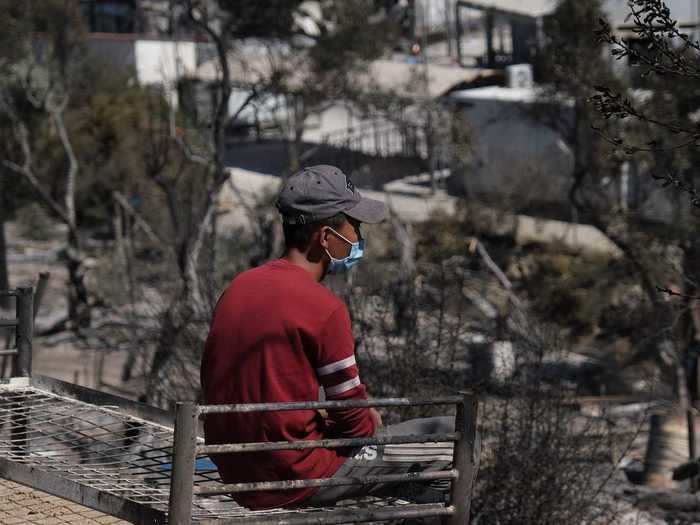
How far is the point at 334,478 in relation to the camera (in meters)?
3.37

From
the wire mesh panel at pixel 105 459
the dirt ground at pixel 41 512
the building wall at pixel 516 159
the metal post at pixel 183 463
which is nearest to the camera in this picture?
the metal post at pixel 183 463

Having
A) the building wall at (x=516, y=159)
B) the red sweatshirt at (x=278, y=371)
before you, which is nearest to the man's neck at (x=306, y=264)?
the red sweatshirt at (x=278, y=371)

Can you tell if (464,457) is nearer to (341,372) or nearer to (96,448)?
(341,372)

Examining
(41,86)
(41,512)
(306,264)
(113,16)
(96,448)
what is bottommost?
(41,512)

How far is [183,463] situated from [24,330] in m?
1.93

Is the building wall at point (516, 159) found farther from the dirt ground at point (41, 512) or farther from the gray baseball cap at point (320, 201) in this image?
the gray baseball cap at point (320, 201)

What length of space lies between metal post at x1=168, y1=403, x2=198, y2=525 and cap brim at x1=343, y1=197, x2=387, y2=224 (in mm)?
912

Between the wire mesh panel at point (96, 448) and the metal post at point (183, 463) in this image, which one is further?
the wire mesh panel at point (96, 448)

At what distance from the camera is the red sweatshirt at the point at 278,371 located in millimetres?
3430

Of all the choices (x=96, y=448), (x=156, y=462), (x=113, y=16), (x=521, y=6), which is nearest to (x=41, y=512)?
(x=96, y=448)

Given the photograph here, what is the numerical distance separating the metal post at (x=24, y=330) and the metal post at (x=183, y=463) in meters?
1.85

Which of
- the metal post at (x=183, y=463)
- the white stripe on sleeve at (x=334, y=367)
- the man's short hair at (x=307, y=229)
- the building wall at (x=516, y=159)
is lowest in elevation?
the building wall at (x=516, y=159)

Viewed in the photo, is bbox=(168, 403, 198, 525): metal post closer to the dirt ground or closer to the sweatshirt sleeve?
the sweatshirt sleeve

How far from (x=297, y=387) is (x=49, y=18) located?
2924 cm
